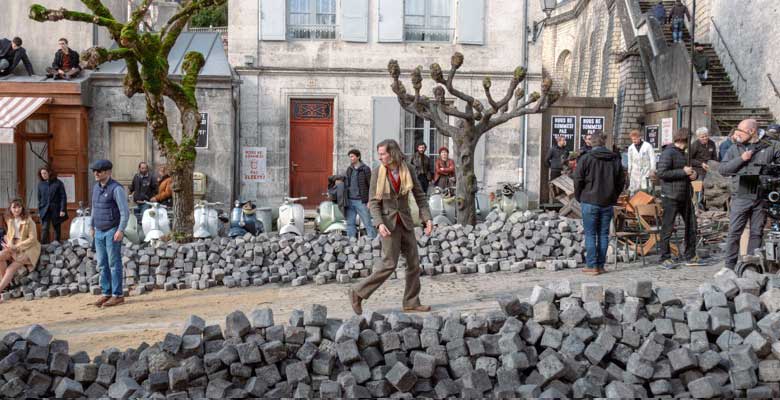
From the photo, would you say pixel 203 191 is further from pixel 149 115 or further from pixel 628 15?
pixel 628 15

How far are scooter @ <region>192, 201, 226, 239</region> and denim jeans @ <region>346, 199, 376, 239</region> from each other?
101 inches

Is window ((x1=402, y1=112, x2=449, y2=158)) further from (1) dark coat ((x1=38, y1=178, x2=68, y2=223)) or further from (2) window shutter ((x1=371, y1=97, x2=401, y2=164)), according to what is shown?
(1) dark coat ((x1=38, y1=178, x2=68, y2=223))

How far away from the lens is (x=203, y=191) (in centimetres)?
1812

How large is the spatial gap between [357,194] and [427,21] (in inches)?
308

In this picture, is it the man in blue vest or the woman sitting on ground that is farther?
the woman sitting on ground

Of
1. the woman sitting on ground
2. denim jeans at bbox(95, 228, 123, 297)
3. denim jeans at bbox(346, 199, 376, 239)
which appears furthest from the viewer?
denim jeans at bbox(346, 199, 376, 239)

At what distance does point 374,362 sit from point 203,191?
490 inches

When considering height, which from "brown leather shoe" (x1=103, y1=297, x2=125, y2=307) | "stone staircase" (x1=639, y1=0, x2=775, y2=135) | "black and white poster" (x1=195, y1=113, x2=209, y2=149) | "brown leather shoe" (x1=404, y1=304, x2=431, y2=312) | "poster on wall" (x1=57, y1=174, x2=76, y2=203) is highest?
"stone staircase" (x1=639, y1=0, x2=775, y2=135)

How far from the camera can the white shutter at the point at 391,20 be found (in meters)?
19.4

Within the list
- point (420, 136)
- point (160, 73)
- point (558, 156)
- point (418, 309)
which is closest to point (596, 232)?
point (418, 309)

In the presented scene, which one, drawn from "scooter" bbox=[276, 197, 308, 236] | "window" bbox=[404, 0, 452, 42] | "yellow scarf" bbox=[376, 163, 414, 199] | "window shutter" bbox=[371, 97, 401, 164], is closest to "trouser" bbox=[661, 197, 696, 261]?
"yellow scarf" bbox=[376, 163, 414, 199]

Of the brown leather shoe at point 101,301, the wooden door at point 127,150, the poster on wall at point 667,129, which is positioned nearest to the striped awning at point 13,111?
the wooden door at point 127,150

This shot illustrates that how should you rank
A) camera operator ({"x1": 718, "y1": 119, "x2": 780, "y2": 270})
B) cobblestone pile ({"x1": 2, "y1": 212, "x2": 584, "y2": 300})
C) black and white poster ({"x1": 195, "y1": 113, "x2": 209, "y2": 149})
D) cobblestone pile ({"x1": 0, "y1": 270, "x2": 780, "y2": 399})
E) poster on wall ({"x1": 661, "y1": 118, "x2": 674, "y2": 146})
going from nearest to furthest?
cobblestone pile ({"x1": 0, "y1": 270, "x2": 780, "y2": 399})
camera operator ({"x1": 718, "y1": 119, "x2": 780, "y2": 270})
cobblestone pile ({"x1": 2, "y1": 212, "x2": 584, "y2": 300})
black and white poster ({"x1": 195, "y1": 113, "x2": 209, "y2": 149})
poster on wall ({"x1": 661, "y1": 118, "x2": 674, "y2": 146})

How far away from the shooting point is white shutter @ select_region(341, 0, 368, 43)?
19.2 metres
